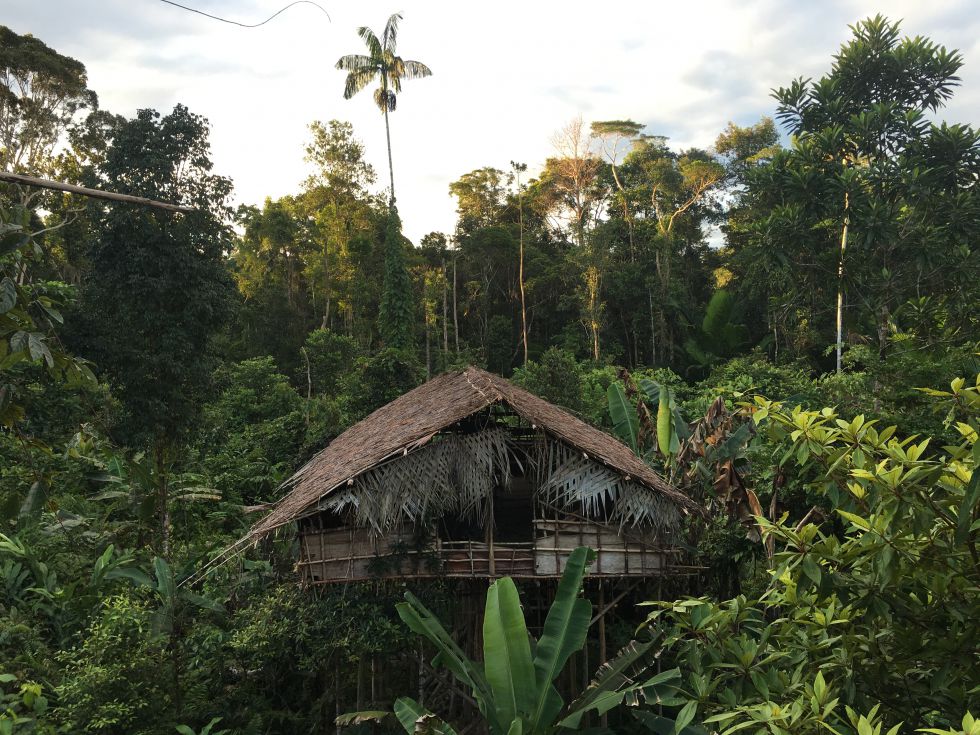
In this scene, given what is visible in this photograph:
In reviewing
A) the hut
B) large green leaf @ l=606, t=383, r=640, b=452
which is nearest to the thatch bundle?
the hut

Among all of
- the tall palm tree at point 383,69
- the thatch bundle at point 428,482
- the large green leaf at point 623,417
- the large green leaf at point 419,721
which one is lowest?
the large green leaf at point 419,721

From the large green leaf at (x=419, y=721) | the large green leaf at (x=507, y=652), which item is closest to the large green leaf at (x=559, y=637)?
the large green leaf at (x=507, y=652)

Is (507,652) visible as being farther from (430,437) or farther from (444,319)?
(444,319)

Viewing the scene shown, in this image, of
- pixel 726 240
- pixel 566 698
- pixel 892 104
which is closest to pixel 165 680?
pixel 566 698

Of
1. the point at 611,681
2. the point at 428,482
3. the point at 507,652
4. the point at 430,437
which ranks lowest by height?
the point at 611,681

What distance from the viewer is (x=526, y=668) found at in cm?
604

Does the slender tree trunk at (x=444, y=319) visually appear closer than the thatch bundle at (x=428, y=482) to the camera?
No

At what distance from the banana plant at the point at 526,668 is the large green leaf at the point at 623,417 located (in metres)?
4.84

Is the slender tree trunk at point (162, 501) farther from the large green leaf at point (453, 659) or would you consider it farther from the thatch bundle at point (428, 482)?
the large green leaf at point (453, 659)

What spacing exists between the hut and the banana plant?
957mm

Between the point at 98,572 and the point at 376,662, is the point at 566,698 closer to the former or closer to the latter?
the point at 376,662

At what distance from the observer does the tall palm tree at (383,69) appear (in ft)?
84.8

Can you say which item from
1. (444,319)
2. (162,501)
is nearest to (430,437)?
(162,501)

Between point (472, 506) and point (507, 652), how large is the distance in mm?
2341
